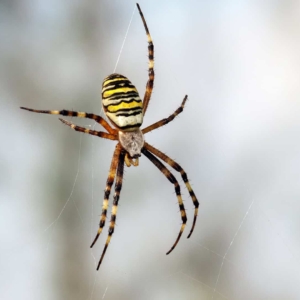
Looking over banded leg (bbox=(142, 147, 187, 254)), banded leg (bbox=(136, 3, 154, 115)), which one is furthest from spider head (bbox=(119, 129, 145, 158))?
banded leg (bbox=(142, 147, 187, 254))

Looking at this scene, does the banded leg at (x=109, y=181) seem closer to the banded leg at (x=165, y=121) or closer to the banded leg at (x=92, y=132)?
the banded leg at (x=92, y=132)

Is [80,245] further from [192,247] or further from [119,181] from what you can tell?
[119,181]

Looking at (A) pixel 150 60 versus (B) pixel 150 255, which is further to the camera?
(B) pixel 150 255

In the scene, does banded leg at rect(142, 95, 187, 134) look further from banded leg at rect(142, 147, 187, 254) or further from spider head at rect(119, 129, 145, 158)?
banded leg at rect(142, 147, 187, 254)

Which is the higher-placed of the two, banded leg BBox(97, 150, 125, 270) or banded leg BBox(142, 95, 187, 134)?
banded leg BBox(142, 95, 187, 134)

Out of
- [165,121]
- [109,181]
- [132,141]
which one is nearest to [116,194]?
[109,181]

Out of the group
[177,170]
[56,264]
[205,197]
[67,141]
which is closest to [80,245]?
[56,264]

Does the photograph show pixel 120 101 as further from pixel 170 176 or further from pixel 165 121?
pixel 170 176
